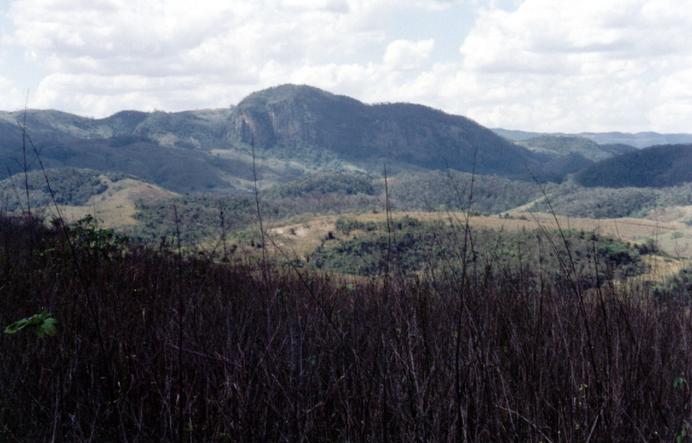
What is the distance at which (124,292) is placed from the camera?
470cm

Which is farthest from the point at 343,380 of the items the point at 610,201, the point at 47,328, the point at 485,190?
the point at 485,190

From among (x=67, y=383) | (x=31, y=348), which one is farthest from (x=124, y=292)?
(x=67, y=383)

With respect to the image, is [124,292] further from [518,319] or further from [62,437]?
Result: [518,319]

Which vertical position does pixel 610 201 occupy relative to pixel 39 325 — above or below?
below

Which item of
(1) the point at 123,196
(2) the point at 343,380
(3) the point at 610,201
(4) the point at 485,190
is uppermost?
(2) the point at 343,380

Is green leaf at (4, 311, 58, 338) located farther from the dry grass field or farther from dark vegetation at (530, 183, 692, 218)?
dark vegetation at (530, 183, 692, 218)

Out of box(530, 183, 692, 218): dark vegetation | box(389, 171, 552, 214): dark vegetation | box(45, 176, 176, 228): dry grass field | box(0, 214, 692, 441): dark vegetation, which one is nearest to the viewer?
box(0, 214, 692, 441): dark vegetation

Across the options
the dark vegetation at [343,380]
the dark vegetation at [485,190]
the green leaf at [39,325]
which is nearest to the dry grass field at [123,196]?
the dark vegetation at [485,190]

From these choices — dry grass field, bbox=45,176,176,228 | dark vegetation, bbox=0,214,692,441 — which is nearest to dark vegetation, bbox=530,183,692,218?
dry grass field, bbox=45,176,176,228

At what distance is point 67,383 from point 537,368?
2421 millimetres

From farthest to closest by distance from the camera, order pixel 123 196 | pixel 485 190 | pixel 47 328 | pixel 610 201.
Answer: pixel 485 190 → pixel 610 201 → pixel 123 196 → pixel 47 328

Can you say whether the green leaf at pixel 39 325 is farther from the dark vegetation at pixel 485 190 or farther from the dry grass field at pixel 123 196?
the dark vegetation at pixel 485 190

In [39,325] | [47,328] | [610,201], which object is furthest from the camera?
[610,201]

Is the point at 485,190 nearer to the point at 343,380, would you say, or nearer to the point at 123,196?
the point at 123,196
